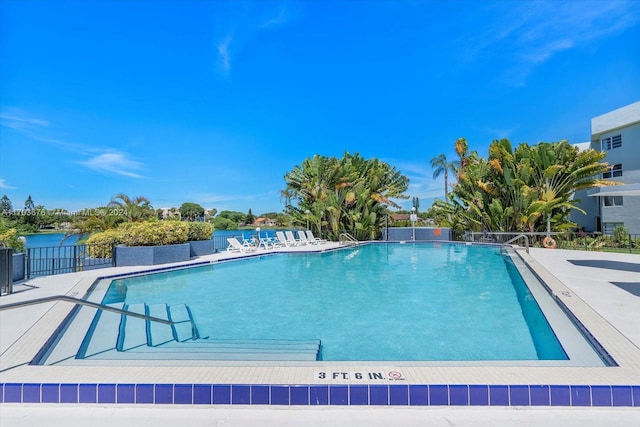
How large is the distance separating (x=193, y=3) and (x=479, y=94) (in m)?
23.2

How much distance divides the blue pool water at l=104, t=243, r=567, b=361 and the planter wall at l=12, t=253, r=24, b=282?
7.38 feet

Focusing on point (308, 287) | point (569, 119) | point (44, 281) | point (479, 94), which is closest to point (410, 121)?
point (479, 94)

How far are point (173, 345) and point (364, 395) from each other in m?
2.87

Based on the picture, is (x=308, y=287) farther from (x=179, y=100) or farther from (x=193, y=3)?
(x=179, y=100)

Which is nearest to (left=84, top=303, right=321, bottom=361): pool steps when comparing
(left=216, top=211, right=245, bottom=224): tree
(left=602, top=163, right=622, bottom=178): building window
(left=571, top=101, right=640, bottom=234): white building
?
(left=571, top=101, right=640, bottom=234): white building

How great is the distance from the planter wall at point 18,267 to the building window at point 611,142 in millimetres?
29947

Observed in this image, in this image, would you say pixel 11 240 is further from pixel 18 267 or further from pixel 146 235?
pixel 146 235

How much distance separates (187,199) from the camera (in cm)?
5006

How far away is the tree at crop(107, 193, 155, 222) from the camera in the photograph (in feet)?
48.0

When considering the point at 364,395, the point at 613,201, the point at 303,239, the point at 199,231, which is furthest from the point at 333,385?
the point at 613,201

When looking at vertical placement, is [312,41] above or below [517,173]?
above

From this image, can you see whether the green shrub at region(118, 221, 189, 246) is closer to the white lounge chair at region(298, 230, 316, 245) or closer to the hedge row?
the hedge row

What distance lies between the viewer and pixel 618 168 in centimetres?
2083

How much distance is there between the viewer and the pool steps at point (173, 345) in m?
3.65
